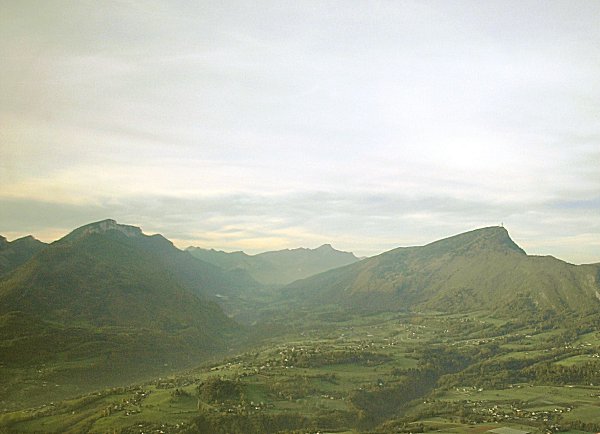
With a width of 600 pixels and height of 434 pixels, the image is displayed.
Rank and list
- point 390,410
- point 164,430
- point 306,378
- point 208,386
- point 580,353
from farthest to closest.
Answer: point 580,353 → point 306,378 → point 390,410 → point 208,386 → point 164,430

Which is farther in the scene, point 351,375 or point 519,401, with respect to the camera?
point 351,375

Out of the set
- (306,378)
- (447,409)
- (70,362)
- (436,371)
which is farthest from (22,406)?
(436,371)

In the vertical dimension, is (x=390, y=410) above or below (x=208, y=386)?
below

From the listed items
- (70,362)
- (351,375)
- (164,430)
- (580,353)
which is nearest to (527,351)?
(580,353)

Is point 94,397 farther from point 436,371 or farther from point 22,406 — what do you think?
point 436,371

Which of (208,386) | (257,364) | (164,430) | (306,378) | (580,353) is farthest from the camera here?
(580,353)

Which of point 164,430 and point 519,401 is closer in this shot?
point 164,430

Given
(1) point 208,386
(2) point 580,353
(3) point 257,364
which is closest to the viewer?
(1) point 208,386

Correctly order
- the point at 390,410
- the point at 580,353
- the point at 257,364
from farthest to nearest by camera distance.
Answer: the point at 580,353 → the point at 257,364 → the point at 390,410

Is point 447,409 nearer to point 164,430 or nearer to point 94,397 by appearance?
point 164,430
